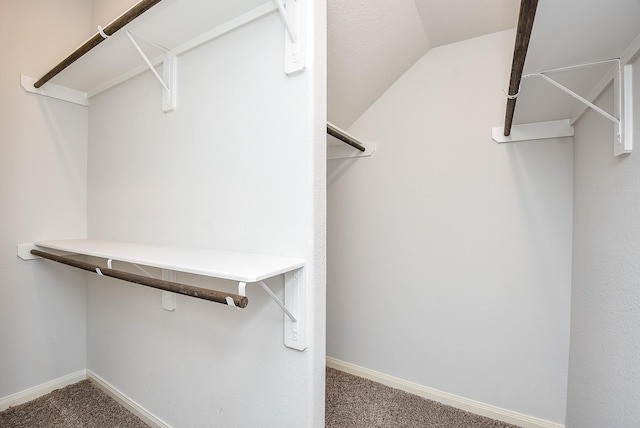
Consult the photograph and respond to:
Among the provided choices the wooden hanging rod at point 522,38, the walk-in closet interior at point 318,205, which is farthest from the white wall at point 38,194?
the wooden hanging rod at point 522,38

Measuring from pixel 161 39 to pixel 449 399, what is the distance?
2.64m

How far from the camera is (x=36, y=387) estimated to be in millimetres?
1850

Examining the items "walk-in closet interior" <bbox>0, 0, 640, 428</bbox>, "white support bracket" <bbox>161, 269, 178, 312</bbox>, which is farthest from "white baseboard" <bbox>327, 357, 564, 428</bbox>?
"white support bracket" <bbox>161, 269, 178, 312</bbox>

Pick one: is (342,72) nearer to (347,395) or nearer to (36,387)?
(347,395)

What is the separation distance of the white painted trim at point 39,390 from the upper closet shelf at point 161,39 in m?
1.97

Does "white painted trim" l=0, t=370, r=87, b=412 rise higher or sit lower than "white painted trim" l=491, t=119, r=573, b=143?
lower

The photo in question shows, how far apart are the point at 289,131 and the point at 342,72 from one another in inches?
29.7

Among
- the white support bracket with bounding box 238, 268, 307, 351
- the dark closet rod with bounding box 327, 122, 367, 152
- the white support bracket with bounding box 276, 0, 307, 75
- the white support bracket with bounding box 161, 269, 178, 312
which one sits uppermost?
the white support bracket with bounding box 276, 0, 307, 75

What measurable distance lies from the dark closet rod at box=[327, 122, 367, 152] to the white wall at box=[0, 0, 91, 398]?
187 cm

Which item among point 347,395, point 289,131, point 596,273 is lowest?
point 347,395

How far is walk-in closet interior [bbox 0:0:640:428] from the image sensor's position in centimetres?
103

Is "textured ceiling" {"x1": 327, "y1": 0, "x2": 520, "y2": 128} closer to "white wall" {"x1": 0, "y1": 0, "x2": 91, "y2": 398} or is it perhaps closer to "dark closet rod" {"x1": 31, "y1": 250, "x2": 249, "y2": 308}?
"dark closet rod" {"x1": 31, "y1": 250, "x2": 249, "y2": 308}

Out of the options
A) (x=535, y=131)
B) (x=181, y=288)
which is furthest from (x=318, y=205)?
(x=535, y=131)

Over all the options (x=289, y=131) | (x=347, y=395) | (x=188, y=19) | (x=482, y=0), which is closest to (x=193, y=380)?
(x=347, y=395)
